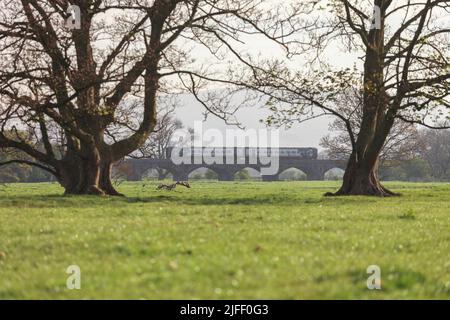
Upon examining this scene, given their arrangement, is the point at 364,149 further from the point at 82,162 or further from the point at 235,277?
the point at 235,277

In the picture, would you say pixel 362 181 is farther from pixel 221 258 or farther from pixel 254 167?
pixel 254 167

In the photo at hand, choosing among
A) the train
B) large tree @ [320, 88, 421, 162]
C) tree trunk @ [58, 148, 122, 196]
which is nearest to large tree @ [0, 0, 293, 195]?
tree trunk @ [58, 148, 122, 196]

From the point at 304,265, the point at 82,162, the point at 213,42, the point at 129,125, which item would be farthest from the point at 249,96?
the point at 304,265

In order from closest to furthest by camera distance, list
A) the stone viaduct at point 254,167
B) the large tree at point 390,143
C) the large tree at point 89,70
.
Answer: the large tree at point 89,70, the large tree at point 390,143, the stone viaduct at point 254,167

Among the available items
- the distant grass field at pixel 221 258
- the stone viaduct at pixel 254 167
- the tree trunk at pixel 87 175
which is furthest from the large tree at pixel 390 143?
the distant grass field at pixel 221 258

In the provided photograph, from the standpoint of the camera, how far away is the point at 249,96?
36.9 meters

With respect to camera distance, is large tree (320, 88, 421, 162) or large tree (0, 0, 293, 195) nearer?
large tree (0, 0, 293, 195)

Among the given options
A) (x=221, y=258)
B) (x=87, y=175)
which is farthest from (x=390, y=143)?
(x=221, y=258)

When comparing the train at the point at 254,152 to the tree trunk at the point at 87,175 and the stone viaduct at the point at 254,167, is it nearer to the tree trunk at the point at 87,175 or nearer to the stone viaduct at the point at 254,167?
the stone viaduct at the point at 254,167

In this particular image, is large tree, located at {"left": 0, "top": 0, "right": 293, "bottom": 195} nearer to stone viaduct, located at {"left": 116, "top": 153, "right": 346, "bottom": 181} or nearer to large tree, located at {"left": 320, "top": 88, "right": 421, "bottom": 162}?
large tree, located at {"left": 320, "top": 88, "right": 421, "bottom": 162}

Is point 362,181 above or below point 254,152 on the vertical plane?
below

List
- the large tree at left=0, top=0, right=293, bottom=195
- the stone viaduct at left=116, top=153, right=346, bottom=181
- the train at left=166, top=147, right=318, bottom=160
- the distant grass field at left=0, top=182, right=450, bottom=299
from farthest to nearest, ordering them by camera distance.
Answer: the stone viaduct at left=116, top=153, right=346, bottom=181 < the train at left=166, top=147, right=318, bottom=160 < the large tree at left=0, top=0, right=293, bottom=195 < the distant grass field at left=0, top=182, right=450, bottom=299

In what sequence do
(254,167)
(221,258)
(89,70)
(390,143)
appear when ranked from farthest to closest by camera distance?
(254,167)
(390,143)
(89,70)
(221,258)
